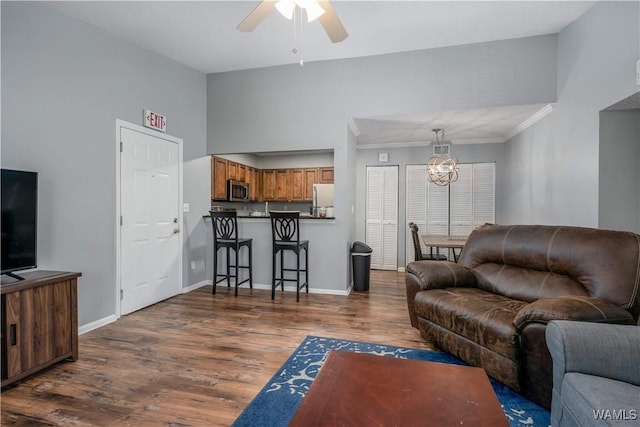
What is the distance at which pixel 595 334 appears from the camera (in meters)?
1.35

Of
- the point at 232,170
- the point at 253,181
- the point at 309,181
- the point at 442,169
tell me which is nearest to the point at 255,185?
the point at 253,181

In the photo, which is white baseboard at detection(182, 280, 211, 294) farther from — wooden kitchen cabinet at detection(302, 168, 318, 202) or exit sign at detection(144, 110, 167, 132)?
wooden kitchen cabinet at detection(302, 168, 318, 202)

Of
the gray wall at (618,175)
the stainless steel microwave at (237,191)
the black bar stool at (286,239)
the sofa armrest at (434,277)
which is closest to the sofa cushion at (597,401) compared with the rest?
the sofa armrest at (434,277)

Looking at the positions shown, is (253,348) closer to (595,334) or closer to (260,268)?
(260,268)

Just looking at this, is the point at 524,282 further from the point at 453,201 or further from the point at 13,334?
the point at 13,334

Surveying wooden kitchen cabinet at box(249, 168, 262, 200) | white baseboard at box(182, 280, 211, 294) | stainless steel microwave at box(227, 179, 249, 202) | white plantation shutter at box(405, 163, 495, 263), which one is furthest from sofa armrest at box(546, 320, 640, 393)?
wooden kitchen cabinet at box(249, 168, 262, 200)

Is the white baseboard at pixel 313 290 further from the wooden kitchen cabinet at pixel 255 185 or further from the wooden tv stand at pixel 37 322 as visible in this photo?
the wooden kitchen cabinet at pixel 255 185

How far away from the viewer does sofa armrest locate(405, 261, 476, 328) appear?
106 inches

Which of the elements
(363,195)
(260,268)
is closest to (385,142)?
(363,195)

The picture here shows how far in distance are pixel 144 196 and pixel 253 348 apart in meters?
2.28

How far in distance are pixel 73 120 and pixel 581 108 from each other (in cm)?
495

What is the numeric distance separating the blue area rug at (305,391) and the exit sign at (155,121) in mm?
3041

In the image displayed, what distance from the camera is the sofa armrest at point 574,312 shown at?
1.71 m

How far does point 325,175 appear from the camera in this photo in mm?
6973
